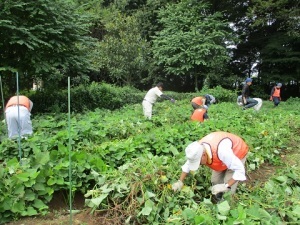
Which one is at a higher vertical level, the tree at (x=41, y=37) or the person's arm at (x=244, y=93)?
the tree at (x=41, y=37)

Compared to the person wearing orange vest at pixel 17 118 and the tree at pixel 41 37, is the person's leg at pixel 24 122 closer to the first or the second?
the person wearing orange vest at pixel 17 118

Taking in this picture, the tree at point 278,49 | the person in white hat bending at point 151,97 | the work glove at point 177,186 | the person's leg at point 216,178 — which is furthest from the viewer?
the tree at point 278,49

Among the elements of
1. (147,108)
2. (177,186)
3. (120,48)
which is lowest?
(177,186)

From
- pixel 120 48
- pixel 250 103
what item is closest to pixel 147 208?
pixel 250 103

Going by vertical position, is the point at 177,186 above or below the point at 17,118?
below

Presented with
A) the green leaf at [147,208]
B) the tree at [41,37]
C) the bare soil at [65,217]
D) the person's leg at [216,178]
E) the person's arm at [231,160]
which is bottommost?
the bare soil at [65,217]

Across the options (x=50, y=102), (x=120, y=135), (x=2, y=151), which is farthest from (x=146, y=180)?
(x=50, y=102)

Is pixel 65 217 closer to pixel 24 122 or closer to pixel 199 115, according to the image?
pixel 24 122

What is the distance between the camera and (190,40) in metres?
18.9

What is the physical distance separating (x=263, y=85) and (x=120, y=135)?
19096 millimetres

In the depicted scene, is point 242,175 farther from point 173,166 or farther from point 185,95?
point 185,95

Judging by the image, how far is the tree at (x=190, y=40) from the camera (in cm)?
1873

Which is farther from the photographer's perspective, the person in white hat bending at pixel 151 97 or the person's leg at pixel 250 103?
the person's leg at pixel 250 103

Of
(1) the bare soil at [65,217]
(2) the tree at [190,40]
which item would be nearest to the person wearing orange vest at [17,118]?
(1) the bare soil at [65,217]
